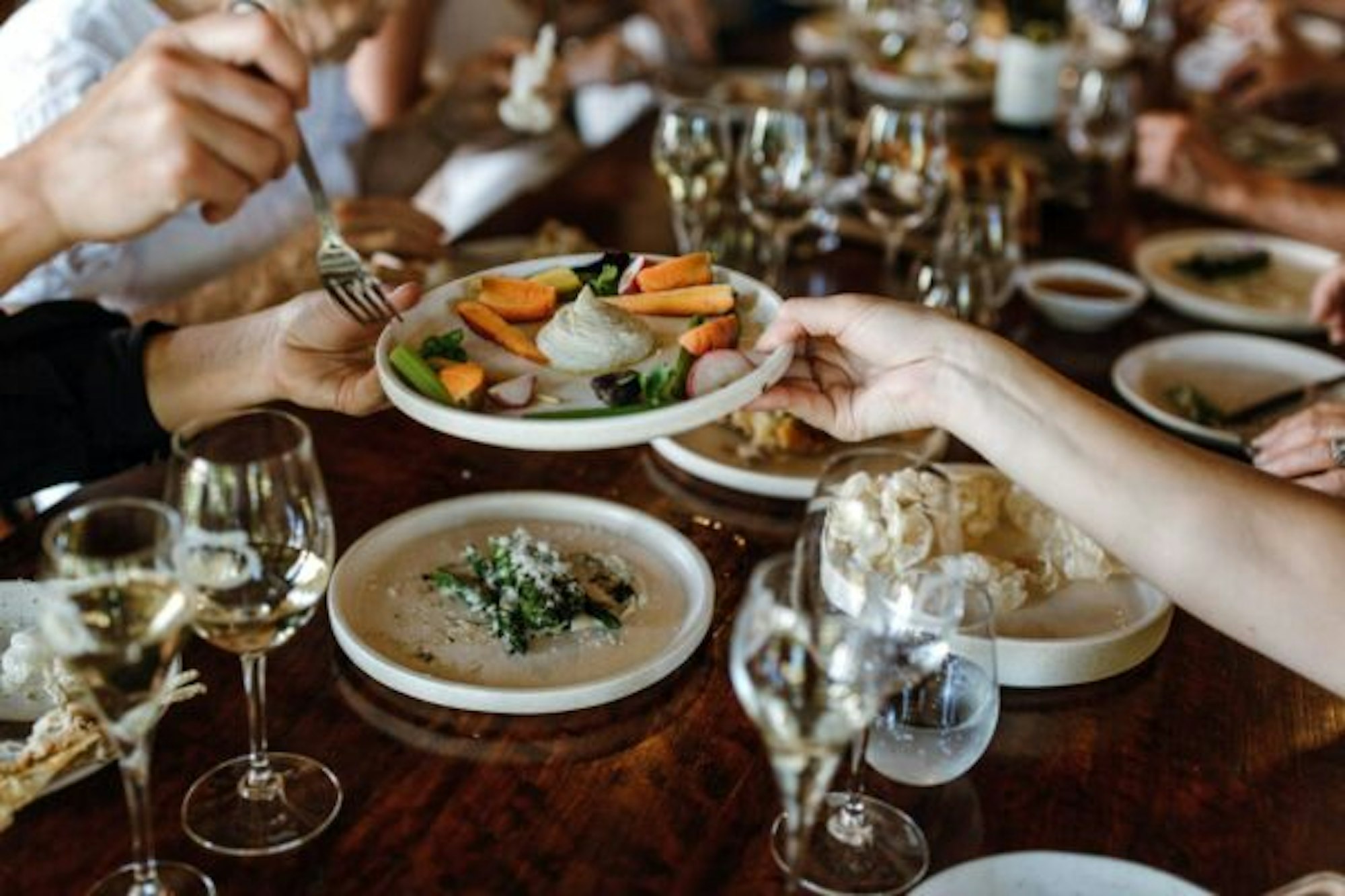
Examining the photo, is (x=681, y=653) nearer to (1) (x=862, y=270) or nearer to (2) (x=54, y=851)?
(2) (x=54, y=851)

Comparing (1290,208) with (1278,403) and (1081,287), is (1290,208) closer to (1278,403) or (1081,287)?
(1081,287)

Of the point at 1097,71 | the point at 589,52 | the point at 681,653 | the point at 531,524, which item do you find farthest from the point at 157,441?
the point at 589,52

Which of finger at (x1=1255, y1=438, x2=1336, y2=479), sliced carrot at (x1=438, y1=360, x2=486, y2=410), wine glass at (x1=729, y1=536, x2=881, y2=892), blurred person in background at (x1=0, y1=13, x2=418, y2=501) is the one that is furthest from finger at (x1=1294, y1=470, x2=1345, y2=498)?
blurred person in background at (x1=0, y1=13, x2=418, y2=501)

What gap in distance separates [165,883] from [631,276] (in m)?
0.81

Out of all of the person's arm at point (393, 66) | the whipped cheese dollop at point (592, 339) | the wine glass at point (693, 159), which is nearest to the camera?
the whipped cheese dollop at point (592, 339)

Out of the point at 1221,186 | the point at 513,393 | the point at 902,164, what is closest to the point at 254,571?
the point at 513,393

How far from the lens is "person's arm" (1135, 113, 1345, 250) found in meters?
2.66

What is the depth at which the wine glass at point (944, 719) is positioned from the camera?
1.16 meters

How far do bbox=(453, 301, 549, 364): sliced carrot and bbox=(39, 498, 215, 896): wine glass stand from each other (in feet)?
1.63

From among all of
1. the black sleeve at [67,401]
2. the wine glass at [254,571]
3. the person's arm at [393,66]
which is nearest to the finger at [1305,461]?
the wine glass at [254,571]

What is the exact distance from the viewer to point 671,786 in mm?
1188

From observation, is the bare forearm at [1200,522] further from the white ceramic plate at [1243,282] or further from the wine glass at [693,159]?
the white ceramic plate at [1243,282]

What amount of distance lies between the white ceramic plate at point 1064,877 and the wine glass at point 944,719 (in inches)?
4.2

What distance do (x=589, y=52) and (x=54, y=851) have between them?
277 cm
